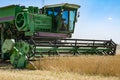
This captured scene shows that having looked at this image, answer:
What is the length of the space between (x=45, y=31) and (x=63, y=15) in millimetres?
1013

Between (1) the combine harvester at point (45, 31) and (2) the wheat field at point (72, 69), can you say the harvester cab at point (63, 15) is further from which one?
(2) the wheat field at point (72, 69)

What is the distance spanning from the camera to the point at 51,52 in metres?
12.3

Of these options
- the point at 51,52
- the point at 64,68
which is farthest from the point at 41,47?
the point at 64,68

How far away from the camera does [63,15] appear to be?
13.6 meters

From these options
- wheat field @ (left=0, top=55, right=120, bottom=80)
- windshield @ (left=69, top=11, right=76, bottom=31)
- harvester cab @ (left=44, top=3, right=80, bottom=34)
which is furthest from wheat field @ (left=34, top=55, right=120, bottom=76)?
windshield @ (left=69, top=11, right=76, bottom=31)

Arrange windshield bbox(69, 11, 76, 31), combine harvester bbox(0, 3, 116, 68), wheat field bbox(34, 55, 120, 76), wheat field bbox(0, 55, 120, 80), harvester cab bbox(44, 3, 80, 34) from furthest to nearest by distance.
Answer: windshield bbox(69, 11, 76, 31)
harvester cab bbox(44, 3, 80, 34)
combine harvester bbox(0, 3, 116, 68)
wheat field bbox(34, 55, 120, 76)
wheat field bbox(0, 55, 120, 80)

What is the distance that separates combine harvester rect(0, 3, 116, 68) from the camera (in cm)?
1242

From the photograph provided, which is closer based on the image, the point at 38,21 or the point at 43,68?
the point at 43,68

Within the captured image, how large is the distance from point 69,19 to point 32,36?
6.36 feet

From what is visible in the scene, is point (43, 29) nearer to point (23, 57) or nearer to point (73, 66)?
point (23, 57)

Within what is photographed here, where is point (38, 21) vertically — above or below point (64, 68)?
above

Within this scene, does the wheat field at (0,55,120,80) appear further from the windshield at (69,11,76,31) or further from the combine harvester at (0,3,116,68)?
the windshield at (69,11,76,31)

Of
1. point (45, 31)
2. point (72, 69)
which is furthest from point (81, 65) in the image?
point (45, 31)

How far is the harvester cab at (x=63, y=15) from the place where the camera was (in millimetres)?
13531
